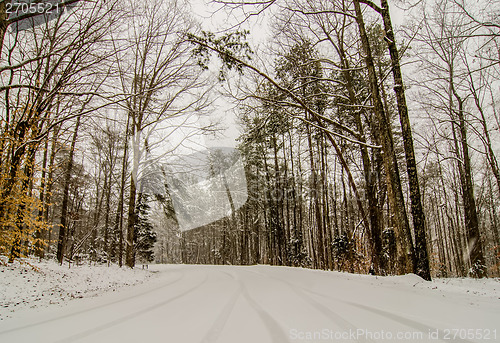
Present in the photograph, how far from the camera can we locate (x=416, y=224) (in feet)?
18.9

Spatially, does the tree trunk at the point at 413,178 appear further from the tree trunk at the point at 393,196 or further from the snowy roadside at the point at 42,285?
the snowy roadside at the point at 42,285

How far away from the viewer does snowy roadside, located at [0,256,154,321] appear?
14.7 ft

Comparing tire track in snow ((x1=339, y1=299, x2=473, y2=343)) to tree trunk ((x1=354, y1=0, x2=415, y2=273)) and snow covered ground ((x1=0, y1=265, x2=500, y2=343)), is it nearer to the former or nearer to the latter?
snow covered ground ((x1=0, y1=265, x2=500, y2=343))

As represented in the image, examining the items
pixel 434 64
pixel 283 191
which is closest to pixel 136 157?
pixel 283 191

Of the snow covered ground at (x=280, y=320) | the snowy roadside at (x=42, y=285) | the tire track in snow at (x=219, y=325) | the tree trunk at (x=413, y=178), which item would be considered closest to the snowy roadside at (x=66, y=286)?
the snowy roadside at (x=42, y=285)

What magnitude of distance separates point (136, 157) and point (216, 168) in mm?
16978

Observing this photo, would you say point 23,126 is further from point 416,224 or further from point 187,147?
point 416,224

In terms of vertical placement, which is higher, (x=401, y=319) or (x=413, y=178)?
(x=413, y=178)

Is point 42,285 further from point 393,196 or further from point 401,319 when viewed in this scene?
point 393,196

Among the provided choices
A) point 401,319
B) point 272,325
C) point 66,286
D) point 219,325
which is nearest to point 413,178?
point 401,319

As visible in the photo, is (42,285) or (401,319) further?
(42,285)

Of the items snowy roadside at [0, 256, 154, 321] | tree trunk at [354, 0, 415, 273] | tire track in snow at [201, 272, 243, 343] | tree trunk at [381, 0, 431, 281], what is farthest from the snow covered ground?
tree trunk at [354, 0, 415, 273]

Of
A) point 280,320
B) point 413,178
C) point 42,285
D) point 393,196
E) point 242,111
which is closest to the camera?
point 280,320

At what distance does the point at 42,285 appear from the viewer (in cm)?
555
